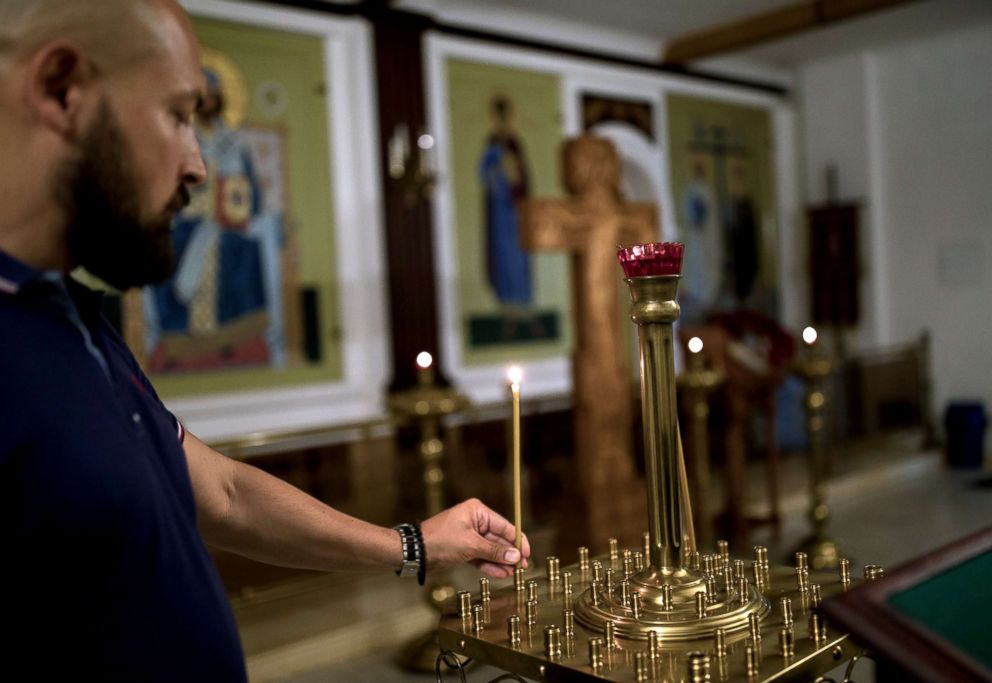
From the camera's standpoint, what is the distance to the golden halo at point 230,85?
5.64 meters

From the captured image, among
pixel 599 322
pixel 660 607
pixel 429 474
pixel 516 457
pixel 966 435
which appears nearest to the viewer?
pixel 660 607

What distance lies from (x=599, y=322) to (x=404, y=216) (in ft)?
7.16

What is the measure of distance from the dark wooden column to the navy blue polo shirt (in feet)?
17.6

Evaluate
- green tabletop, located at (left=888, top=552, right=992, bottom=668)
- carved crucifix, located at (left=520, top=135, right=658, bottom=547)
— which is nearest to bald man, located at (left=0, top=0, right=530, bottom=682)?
green tabletop, located at (left=888, top=552, right=992, bottom=668)

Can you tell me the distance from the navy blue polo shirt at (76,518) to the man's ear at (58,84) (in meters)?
0.16

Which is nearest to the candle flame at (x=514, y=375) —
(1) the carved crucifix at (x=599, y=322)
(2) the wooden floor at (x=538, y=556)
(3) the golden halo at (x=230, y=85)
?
(2) the wooden floor at (x=538, y=556)

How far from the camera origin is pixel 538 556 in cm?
496

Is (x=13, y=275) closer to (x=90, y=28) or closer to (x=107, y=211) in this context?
(x=107, y=211)

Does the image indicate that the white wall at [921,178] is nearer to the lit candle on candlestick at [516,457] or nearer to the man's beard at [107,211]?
the lit candle on candlestick at [516,457]

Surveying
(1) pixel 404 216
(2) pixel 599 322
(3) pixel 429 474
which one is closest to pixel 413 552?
(3) pixel 429 474

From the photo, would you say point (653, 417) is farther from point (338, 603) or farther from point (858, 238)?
point (858, 238)

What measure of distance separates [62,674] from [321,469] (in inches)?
135

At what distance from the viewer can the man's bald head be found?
0.98m

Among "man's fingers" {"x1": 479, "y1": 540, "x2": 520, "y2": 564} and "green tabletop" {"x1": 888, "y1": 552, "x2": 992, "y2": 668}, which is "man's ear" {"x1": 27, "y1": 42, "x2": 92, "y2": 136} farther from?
"green tabletop" {"x1": 888, "y1": 552, "x2": 992, "y2": 668}
